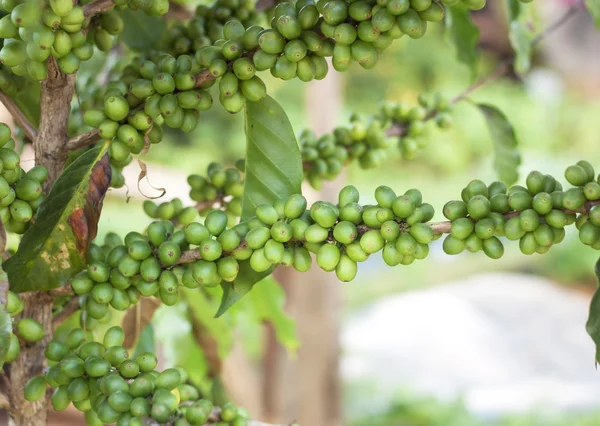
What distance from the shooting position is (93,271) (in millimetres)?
580

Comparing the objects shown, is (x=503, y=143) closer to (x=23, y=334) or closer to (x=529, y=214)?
(x=529, y=214)

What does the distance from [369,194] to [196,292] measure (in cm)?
366

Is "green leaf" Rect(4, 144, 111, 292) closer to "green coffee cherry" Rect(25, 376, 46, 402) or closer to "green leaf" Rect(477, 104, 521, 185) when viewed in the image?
"green coffee cherry" Rect(25, 376, 46, 402)

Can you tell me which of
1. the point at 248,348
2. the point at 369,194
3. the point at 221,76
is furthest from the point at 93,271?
the point at 369,194

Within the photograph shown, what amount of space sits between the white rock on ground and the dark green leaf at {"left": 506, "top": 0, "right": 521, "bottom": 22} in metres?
2.51

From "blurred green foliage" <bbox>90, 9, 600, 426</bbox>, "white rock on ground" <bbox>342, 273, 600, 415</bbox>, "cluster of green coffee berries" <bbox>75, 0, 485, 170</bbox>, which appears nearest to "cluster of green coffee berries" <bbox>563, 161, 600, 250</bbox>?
"cluster of green coffee berries" <bbox>75, 0, 485, 170</bbox>

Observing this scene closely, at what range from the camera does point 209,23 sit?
2.41ft

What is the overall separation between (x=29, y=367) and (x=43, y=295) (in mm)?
67


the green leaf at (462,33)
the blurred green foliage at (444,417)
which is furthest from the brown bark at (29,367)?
the blurred green foliage at (444,417)

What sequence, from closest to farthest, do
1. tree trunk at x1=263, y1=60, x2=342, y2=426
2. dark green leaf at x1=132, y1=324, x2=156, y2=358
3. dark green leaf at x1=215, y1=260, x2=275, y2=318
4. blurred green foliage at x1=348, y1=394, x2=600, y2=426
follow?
1. dark green leaf at x1=215, y1=260, x2=275, y2=318
2. dark green leaf at x1=132, y1=324, x2=156, y2=358
3. tree trunk at x1=263, y1=60, x2=342, y2=426
4. blurred green foliage at x1=348, y1=394, x2=600, y2=426

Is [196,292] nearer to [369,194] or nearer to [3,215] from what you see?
[3,215]

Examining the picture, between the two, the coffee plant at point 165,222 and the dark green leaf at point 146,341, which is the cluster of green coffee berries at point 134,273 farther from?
the dark green leaf at point 146,341

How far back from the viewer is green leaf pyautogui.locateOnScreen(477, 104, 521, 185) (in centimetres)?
88

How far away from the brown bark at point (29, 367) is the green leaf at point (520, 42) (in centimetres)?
62
